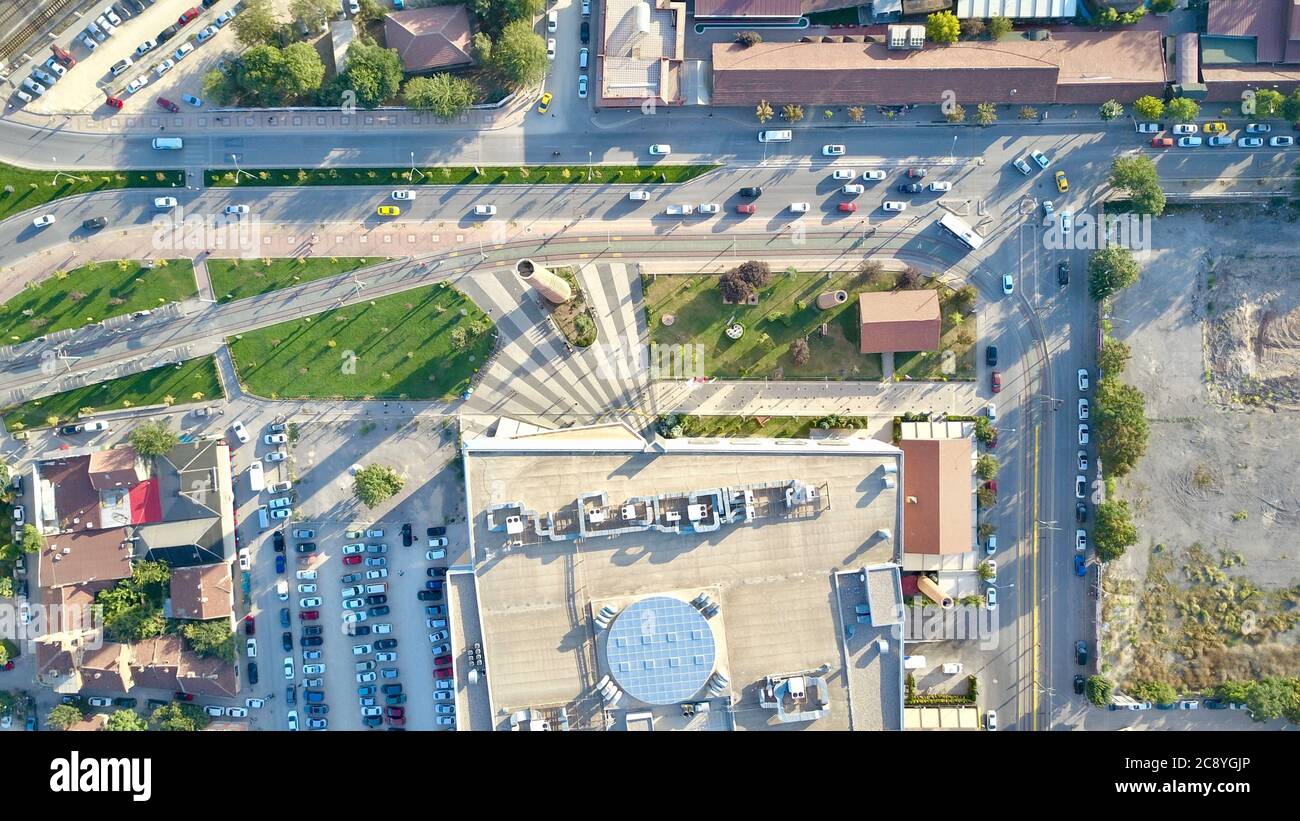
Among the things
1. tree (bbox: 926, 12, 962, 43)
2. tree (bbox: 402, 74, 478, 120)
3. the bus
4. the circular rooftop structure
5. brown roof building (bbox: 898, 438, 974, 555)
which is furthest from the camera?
the bus

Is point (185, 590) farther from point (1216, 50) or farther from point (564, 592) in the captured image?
point (1216, 50)

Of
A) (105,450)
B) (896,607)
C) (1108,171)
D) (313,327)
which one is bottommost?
(896,607)

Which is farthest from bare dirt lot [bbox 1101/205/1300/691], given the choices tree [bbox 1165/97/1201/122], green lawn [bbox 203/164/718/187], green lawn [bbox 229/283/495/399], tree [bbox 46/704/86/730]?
tree [bbox 46/704/86/730]

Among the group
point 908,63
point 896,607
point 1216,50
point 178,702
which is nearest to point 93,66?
point 178,702

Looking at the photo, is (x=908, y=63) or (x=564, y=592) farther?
(x=908, y=63)

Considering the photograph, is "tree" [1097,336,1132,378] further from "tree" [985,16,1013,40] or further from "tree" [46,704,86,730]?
"tree" [46,704,86,730]
